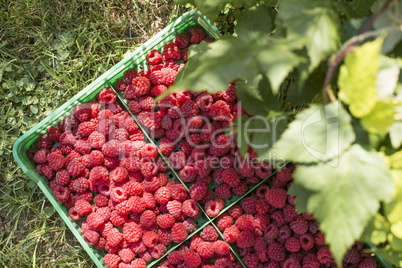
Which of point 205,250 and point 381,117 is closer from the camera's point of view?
point 381,117

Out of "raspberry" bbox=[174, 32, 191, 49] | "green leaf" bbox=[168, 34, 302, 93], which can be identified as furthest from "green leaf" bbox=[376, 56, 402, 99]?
"raspberry" bbox=[174, 32, 191, 49]

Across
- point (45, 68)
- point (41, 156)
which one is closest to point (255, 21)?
point (41, 156)

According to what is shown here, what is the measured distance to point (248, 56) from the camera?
653mm

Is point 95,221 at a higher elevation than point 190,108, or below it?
below

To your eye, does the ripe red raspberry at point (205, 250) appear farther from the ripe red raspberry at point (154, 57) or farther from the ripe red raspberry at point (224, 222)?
the ripe red raspberry at point (154, 57)

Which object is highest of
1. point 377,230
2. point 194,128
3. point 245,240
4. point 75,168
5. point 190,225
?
point 75,168

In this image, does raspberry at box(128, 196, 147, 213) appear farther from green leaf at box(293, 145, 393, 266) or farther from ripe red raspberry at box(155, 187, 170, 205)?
green leaf at box(293, 145, 393, 266)

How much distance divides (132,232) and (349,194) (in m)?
0.95

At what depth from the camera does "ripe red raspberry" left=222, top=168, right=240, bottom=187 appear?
54.7 inches

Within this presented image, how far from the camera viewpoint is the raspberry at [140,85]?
4.77ft

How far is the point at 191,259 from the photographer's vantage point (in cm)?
137

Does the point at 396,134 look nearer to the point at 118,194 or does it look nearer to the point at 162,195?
the point at 162,195

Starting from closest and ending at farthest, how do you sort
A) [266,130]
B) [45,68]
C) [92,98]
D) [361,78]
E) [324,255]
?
[361,78] < [266,130] < [324,255] < [92,98] < [45,68]

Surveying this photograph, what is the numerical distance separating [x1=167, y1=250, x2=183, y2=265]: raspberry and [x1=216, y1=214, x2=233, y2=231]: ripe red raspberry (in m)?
0.18
